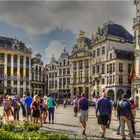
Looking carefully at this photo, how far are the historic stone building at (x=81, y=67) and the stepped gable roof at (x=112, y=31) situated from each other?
514 centimetres

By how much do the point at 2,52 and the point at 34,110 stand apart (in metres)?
67.3

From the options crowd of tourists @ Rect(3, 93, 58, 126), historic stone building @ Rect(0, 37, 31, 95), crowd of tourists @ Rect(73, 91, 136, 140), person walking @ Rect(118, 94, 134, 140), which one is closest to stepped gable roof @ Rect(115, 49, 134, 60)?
historic stone building @ Rect(0, 37, 31, 95)

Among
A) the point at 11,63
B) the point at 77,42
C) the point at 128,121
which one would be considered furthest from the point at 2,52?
the point at 128,121

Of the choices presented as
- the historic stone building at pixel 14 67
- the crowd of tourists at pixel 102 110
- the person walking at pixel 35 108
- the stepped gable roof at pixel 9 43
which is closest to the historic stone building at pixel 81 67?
the historic stone building at pixel 14 67

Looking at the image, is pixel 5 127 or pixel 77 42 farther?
pixel 77 42

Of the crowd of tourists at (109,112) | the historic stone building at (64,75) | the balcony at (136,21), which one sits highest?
the balcony at (136,21)

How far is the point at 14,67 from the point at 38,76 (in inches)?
441

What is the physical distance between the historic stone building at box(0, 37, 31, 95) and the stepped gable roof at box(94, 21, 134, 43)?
22743mm

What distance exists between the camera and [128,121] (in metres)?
15.2

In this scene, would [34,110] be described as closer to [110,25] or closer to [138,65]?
[138,65]

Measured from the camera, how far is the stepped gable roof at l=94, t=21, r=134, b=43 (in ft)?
236

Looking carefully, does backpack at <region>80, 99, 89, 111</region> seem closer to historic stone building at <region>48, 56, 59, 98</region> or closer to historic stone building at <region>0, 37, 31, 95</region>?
historic stone building at <region>0, 37, 31, 95</region>

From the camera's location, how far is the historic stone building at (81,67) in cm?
7750

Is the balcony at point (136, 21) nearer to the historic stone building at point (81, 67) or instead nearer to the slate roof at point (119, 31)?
the slate roof at point (119, 31)
